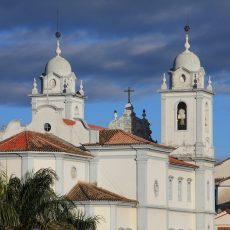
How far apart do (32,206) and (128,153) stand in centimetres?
3263

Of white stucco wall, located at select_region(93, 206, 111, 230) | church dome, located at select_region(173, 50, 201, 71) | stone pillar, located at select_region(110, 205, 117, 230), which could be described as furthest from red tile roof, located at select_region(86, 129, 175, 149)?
church dome, located at select_region(173, 50, 201, 71)

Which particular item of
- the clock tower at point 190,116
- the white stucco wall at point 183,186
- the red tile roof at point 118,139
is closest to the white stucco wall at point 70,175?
the red tile roof at point 118,139

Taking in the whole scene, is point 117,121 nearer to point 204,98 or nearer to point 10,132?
point 204,98

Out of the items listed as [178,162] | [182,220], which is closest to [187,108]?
[178,162]

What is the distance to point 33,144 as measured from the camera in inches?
2761

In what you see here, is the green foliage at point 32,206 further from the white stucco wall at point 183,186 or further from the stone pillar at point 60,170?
the white stucco wall at point 183,186

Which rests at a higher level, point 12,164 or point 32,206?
point 12,164

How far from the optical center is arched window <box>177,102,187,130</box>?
8719 centimetres

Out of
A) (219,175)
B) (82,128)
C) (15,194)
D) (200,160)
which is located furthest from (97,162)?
(219,175)

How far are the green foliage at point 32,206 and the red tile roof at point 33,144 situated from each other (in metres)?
25.5

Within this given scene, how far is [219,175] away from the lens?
114562 millimetres

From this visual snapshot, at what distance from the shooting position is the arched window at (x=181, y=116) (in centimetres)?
8719

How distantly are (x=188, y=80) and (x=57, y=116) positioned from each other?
46.4 feet

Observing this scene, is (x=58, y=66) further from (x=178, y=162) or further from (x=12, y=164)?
(x=12, y=164)
